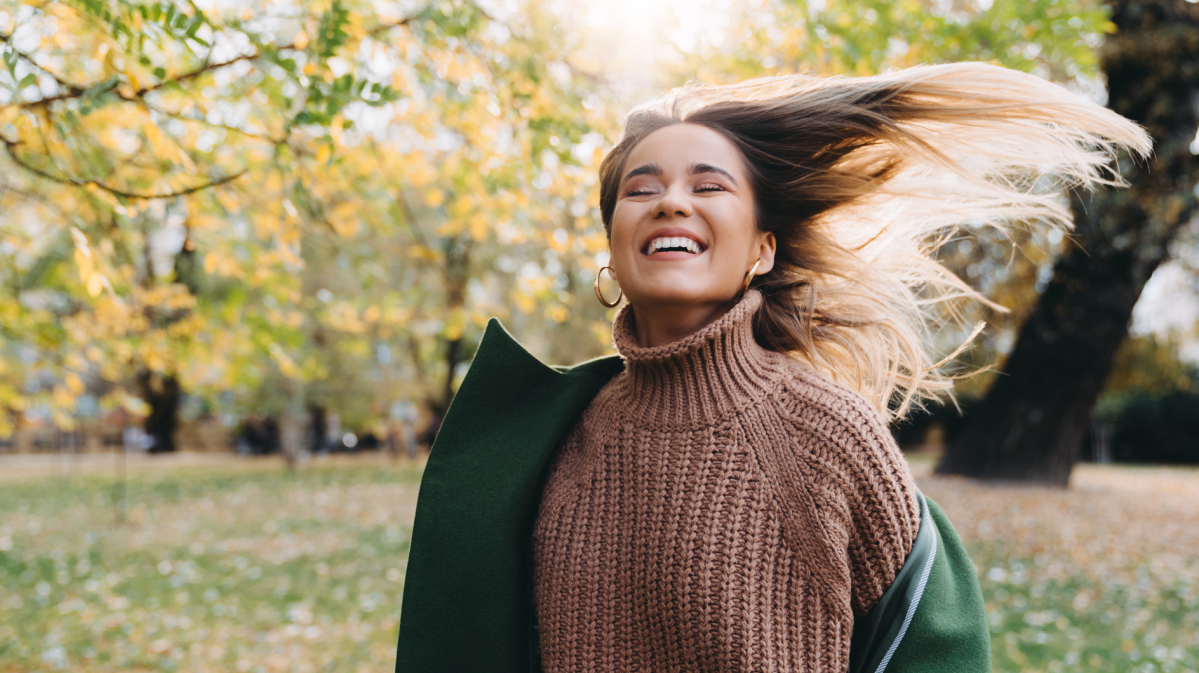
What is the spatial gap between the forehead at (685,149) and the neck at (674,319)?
0.31 m

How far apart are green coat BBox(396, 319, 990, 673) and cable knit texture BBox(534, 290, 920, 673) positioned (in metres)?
0.06

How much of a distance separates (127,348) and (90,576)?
13.2 feet

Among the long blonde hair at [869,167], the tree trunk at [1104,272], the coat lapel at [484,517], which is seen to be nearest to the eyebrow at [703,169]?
the long blonde hair at [869,167]

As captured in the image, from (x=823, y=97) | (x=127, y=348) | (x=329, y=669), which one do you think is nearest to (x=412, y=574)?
(x=823, y=97)

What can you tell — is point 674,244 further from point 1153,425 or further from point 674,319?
point 1153,425

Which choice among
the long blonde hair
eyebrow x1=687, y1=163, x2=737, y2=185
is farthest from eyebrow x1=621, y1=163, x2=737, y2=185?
the long blonde hair

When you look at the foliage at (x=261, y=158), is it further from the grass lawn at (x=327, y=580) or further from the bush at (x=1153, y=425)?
the bush at (x=1153, y=425)

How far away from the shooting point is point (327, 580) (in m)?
8.07

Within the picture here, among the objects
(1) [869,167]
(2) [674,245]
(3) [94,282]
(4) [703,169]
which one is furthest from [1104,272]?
(3) [94,282]

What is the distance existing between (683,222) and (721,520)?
2.04 feet

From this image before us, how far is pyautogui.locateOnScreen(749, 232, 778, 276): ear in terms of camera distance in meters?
1.87

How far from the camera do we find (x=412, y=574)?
1.87m

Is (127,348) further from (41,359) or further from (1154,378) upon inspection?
(1154,378)

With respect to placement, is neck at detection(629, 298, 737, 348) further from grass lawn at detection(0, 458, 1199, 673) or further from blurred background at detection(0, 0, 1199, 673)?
grass lawn at detection(0, 458, 1199, 673)
